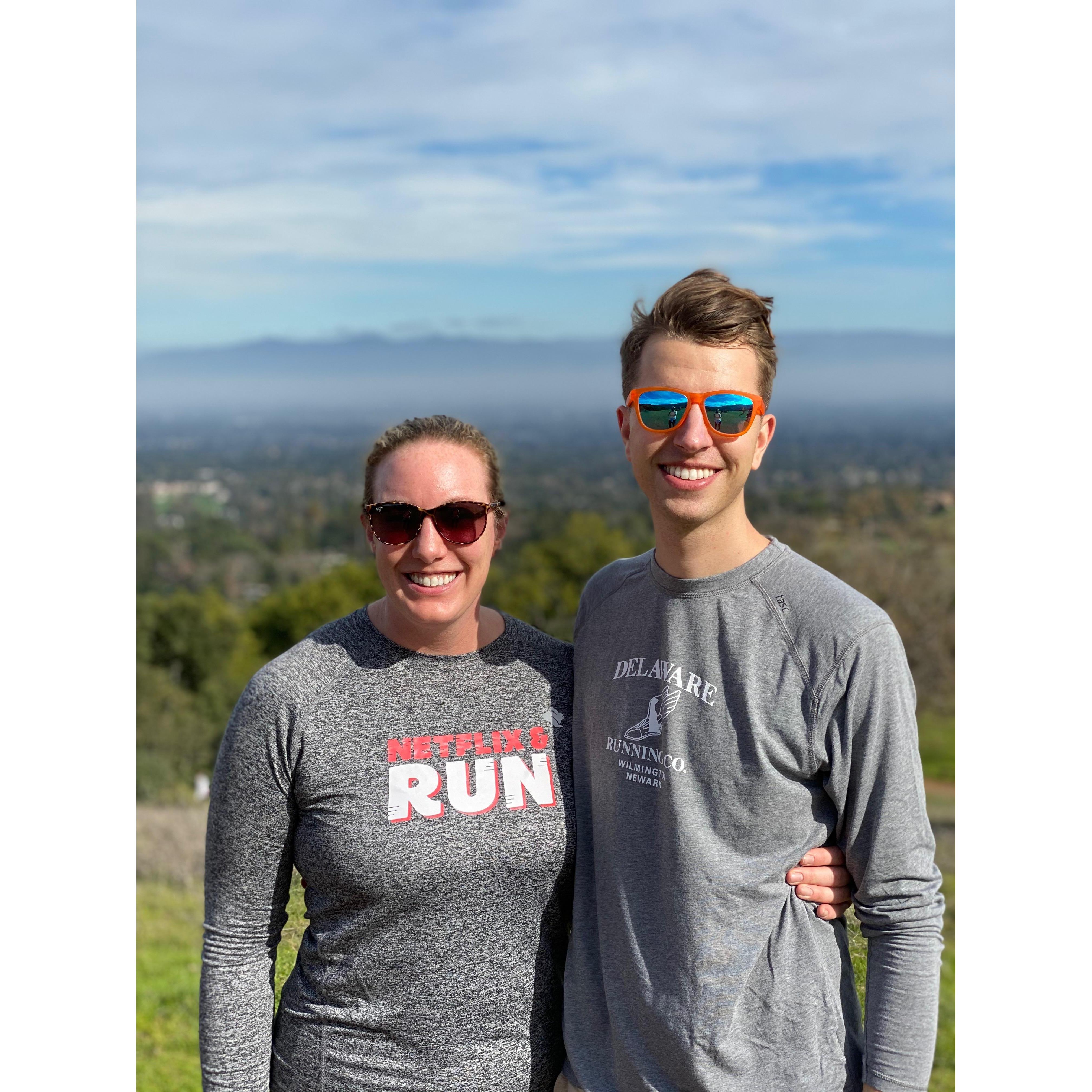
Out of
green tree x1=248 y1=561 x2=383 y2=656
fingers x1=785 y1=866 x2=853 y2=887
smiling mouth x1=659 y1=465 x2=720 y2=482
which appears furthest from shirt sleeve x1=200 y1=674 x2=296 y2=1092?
green tree x1=248 y1=561 x2=383 y2=656

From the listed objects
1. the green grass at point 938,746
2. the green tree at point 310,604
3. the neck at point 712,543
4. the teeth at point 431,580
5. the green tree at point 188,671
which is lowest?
the green grass at point 938,746

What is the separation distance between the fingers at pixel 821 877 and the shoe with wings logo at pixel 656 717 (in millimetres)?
453

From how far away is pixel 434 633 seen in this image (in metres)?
2.56

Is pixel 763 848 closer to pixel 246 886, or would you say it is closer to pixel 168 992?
pixel 246 886

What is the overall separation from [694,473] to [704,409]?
5.9 inches

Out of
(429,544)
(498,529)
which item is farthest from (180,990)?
(429,544)

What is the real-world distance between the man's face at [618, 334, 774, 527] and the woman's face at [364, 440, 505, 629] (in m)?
0.49

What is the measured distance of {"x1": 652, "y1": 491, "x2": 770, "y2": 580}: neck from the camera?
7.65 feet

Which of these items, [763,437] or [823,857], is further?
[763,437]

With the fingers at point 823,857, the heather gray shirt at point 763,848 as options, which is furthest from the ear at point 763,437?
the fingers at point 823,857

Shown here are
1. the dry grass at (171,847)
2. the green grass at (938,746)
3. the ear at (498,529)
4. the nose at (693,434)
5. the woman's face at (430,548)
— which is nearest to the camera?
the nose at (693,434)

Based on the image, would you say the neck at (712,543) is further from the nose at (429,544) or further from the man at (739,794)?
the nose at (429,544)

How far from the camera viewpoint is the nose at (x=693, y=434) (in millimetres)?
2252

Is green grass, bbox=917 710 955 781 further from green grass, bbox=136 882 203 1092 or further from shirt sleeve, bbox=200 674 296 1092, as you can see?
shirt sleeve, bbox=200 674 296 1092
